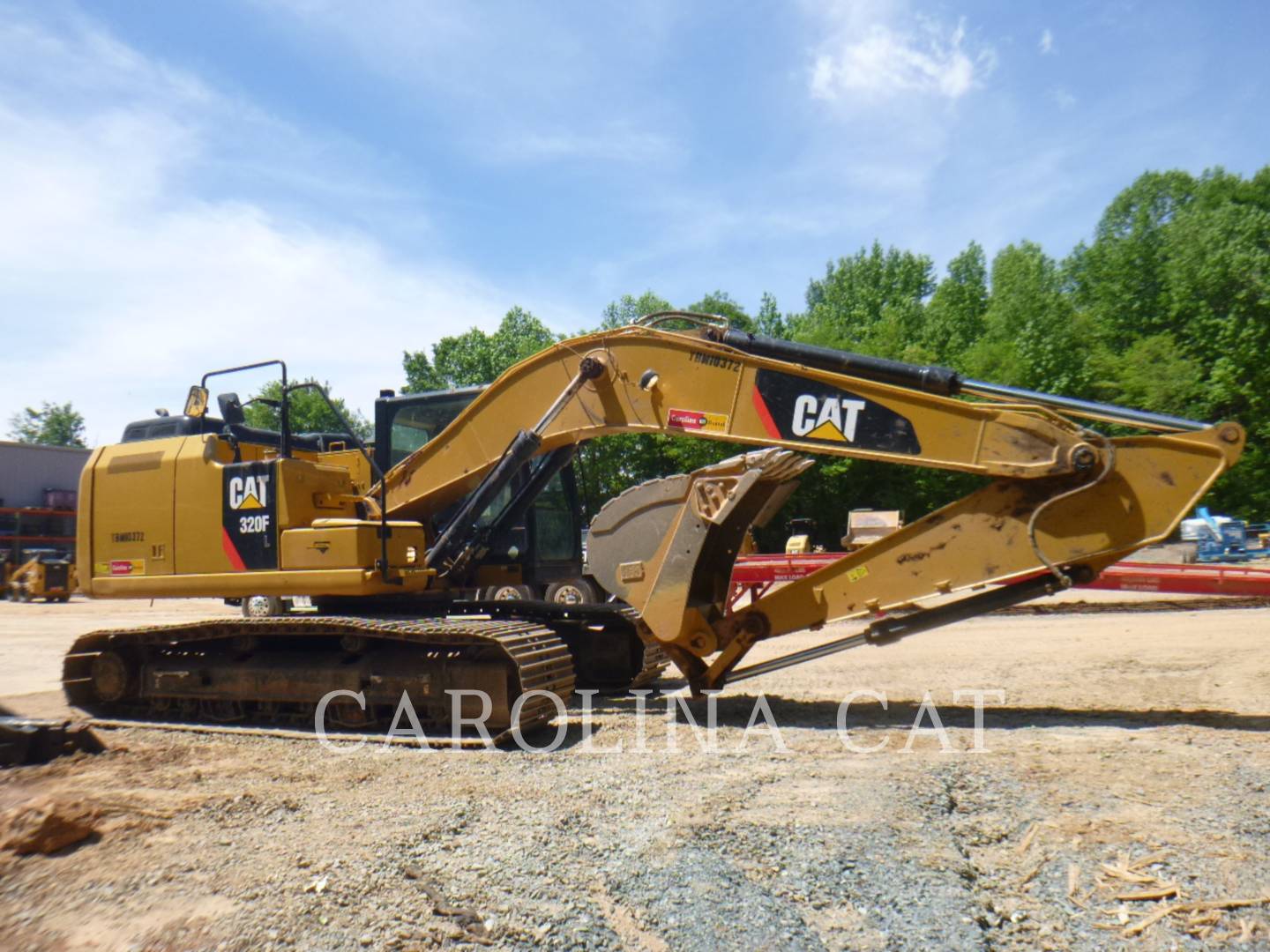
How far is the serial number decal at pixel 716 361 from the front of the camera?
6949mm

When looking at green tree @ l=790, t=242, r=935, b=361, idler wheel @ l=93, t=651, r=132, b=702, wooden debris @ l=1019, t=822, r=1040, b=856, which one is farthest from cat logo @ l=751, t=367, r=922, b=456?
green tree @ l=790, t=242, r=935, b=361

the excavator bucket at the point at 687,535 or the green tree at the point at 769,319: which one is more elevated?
the green tree at the point at 769,319

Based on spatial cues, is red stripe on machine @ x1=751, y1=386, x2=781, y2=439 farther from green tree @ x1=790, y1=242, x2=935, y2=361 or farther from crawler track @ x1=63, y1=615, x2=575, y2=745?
green tree @ x1=790, y1=242, x2=935, y2=361

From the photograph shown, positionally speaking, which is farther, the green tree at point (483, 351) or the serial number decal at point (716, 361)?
the green tree at point (483, 351)

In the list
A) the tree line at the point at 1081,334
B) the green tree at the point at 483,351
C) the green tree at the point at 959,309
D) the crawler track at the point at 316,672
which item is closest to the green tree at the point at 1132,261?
the tree line at the point at 1081,334

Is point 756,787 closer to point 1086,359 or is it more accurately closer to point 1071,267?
point 1086,359

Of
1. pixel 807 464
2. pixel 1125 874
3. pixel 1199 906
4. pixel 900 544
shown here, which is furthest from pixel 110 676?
pixel 1199 906

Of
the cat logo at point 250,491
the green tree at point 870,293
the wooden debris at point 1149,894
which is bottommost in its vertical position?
the wooden debris at point 1149,894

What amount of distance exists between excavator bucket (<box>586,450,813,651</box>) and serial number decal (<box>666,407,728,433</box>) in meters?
0.26

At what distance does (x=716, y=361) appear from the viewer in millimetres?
7004

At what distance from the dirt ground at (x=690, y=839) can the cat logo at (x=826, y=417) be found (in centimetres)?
200

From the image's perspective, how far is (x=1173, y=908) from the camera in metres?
3.44

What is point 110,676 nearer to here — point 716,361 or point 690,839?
point 716,361

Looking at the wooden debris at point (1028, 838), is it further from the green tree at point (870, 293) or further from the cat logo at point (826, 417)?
the green tree at point (870, 293)
